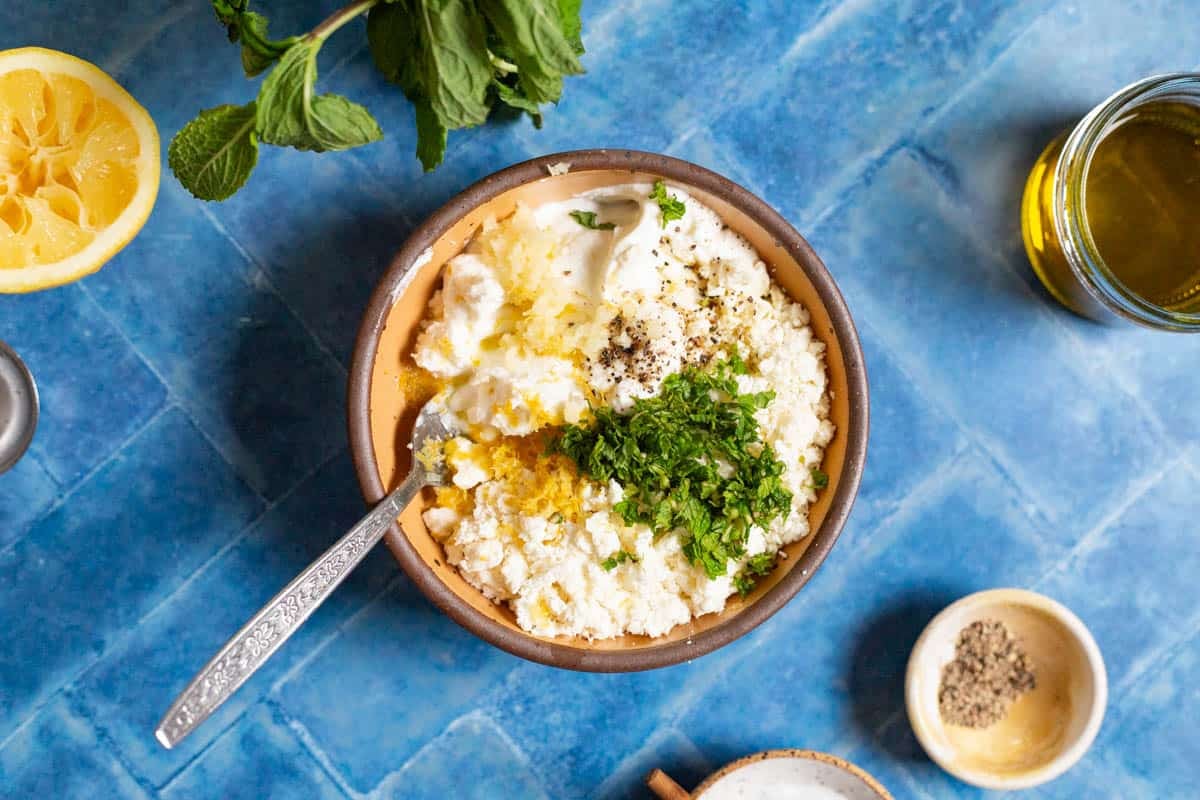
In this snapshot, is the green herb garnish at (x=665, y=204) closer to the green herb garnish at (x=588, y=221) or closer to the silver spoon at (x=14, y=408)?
the green herb garnish at (x=588, y=221)

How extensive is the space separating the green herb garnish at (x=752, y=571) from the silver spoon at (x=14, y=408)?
58.4 inches

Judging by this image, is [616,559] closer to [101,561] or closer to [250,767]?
[250,767]

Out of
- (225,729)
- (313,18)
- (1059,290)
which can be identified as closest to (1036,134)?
(1059,290)

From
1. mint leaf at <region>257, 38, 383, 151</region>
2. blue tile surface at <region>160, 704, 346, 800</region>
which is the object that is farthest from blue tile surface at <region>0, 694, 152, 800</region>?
mint leaf at <region>257, 38, 383, 151</region>

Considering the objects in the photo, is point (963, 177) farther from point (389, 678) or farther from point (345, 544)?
point (389, 678)

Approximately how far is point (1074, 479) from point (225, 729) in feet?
6.30

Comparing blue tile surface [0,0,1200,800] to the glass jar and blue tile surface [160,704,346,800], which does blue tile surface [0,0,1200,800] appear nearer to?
blue tile surface [160,704,346,800]

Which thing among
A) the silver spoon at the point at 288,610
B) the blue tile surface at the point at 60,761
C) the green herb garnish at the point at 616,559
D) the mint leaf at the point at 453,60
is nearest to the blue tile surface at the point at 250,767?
the blue tile surface at the point at 60,761

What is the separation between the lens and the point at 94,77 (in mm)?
1944

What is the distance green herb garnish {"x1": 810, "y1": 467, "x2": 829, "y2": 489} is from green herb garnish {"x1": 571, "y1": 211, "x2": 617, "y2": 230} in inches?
24.2

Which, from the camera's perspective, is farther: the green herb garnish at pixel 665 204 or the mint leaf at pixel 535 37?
the green herb garnish at pixel 665 204

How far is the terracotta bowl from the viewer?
178 cm

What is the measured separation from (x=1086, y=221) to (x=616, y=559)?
1.14m

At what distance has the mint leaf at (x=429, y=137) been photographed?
171cm
